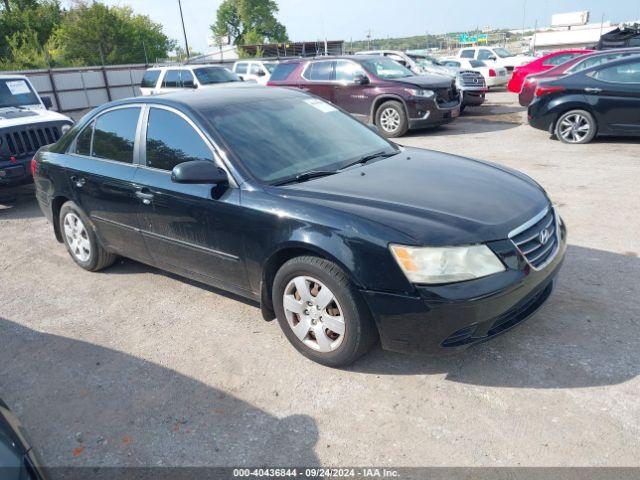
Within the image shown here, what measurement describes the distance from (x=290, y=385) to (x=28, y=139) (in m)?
6.50

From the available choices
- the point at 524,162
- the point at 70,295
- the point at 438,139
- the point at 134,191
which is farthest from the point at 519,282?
the point at 438,139

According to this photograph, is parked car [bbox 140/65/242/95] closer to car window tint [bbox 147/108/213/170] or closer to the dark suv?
the dark suv

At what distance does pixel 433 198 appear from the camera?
122 inches

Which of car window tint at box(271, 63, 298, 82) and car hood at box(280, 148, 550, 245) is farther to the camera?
car window tint at box(271, 63, 298, 82)

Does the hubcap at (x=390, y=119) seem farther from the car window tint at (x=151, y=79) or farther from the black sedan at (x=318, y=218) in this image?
the car window tint at (x=151, y=79)

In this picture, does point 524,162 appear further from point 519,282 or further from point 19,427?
point 19,427

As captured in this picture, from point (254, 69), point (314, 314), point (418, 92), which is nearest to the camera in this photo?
point (314, 314)

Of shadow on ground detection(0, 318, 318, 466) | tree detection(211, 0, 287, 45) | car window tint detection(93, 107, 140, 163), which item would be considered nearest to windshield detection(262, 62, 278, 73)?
car window tint detection(93, 107, 140, 163)

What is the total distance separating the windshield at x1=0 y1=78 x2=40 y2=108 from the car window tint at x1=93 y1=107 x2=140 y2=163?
5092 millimetres

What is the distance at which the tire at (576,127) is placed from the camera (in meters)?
9.19

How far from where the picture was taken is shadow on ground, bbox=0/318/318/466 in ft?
8.65

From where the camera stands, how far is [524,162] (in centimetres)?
835

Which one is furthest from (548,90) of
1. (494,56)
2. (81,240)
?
(494,56)

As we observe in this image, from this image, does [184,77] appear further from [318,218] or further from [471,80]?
[318,218]
